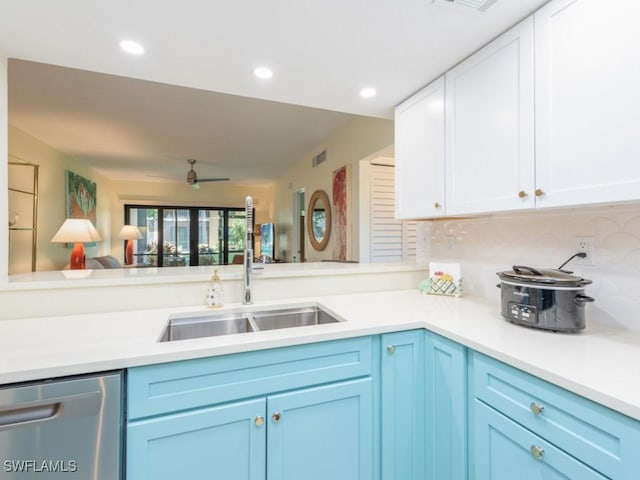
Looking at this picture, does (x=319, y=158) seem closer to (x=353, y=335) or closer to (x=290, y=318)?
(x=290, y=318)

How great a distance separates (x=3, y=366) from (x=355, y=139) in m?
3.15

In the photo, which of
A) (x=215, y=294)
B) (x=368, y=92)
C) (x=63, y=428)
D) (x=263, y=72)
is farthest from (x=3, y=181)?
(x=368, y=92)

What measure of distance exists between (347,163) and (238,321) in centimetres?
246

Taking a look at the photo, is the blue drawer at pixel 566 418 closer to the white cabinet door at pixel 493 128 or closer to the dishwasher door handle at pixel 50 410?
the white cabinet door at pixel 493 128

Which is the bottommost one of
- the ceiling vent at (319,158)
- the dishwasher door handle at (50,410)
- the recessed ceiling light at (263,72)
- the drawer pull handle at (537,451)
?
the drawer pull handle at (537,451)

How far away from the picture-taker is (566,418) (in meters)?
0.82

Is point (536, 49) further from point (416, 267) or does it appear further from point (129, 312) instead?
point (129, 312)

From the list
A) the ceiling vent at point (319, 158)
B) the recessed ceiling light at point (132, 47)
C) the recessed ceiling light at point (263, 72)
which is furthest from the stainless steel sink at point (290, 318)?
the ceiling vent at point (319, 158)

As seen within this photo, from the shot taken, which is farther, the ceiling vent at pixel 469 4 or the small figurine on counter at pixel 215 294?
the small figurine on counter at pixel 215 294

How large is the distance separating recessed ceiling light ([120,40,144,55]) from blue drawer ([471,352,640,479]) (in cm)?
194

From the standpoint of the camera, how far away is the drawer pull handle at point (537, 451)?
2.85ft

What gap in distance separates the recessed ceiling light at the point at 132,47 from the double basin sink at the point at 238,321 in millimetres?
1246

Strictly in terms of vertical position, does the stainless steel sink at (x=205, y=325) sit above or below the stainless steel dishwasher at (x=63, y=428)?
above

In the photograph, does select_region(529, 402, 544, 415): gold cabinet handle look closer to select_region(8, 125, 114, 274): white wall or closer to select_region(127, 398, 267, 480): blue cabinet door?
select_region(127, 398, 267, 480): blue cabinet door
